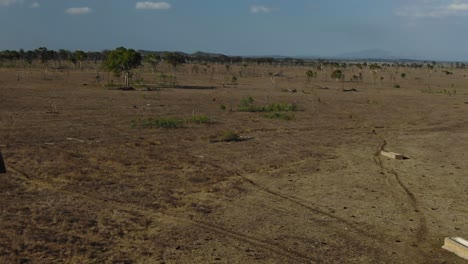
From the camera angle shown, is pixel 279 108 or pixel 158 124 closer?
pixel 158 124

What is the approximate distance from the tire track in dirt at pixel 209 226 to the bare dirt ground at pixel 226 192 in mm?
36

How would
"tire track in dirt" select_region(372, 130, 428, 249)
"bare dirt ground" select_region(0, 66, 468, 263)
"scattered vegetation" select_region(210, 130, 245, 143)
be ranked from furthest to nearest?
"scattered vegetation" select_region(210, 130, 245, 143) → "tire track in dirt" select_region(372, 130, 428, 249) → "bare dirt ground" select_region(0, 66, 468, 263)

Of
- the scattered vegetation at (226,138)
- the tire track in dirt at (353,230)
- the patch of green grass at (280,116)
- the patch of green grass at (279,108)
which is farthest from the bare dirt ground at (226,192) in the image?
the patch of green grass at (279,108)

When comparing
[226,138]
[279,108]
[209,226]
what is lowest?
[209,226]

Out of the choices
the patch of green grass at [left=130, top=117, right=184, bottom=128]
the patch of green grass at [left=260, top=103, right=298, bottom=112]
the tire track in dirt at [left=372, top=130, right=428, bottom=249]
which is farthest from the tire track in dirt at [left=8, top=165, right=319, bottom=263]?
the patch of green grass at [left=260, top=103, right=298, bottom=112]

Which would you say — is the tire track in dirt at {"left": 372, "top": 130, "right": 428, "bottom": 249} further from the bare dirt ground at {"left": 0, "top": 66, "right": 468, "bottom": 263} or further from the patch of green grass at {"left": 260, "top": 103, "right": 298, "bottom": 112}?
the patch of green grass at {"left": 260, "top": 103, "right": 298, "bottom": 112}

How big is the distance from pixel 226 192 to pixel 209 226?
8.86 feet

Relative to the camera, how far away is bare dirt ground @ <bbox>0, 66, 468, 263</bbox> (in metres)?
9.42

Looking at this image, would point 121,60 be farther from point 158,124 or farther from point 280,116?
point 158,124

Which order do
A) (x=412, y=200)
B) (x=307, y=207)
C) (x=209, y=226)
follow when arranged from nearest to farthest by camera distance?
1. (x=209, y=226)
2. (x=307, y=207)
3. (x=412, y=200)

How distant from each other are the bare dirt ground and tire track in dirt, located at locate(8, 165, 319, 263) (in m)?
0.04

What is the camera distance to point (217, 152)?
18469 millimetres

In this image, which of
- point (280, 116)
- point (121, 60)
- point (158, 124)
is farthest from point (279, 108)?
point (121, 60)

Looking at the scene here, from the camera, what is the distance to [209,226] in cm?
1059
